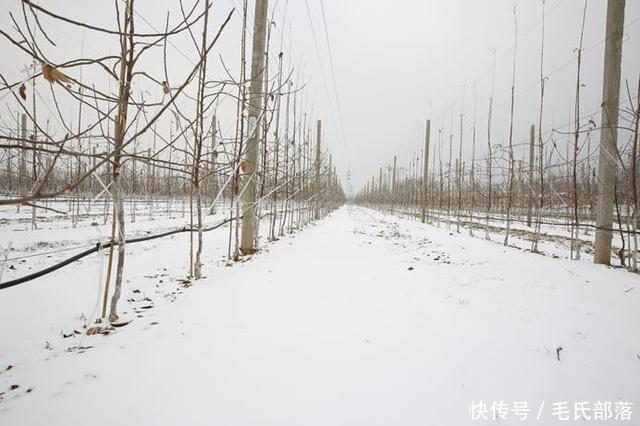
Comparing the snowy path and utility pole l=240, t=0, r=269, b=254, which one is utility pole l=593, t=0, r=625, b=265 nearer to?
the snowy path

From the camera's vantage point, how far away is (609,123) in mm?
4848

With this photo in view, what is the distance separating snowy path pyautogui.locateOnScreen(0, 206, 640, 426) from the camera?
1387 mm

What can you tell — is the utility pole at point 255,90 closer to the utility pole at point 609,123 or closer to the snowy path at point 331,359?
the snowy path at point 331,359

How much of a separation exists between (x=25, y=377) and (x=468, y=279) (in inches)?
175

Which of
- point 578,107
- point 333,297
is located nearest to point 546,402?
point 333,297

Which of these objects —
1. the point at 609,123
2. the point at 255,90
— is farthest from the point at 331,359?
the point at 609,123

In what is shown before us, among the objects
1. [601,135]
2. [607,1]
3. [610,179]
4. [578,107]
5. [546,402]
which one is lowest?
[546,402]

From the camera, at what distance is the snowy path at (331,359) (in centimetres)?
139

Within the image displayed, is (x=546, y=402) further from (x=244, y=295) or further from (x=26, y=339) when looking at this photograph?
(x=26, y=339)

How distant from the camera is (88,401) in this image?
1353 millimetres

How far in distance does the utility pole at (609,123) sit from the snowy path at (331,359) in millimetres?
2294

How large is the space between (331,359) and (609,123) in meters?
6.36

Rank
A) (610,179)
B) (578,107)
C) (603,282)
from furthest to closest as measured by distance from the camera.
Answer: (578,107), (610,179), (603,282)

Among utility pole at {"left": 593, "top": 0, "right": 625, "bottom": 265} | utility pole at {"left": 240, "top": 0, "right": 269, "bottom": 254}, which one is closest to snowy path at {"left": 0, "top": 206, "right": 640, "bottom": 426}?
utility pole at {"left": 240, "top": 0, "right": 269, "bottom": 254}
